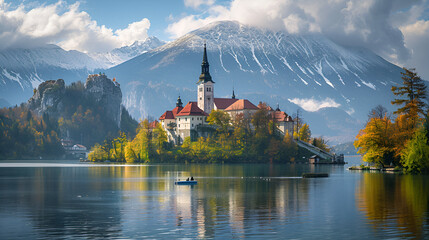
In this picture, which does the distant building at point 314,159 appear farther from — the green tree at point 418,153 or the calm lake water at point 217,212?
the calm lake water at point 217,212

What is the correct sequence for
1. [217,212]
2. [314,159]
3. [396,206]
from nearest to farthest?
1. [217,212]
2. [396,206]
3. [314,159]

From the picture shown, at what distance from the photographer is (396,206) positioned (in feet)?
177

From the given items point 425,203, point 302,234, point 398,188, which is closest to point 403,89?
point 398,188

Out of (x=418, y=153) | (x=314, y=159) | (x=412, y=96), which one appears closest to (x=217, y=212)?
(x=418, y=153)

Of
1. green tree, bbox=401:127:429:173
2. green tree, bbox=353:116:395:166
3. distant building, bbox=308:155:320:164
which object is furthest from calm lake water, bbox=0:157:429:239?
distant building, bbox=308:155:320:164

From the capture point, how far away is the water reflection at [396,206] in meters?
41.8

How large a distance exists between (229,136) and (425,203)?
5558 inches

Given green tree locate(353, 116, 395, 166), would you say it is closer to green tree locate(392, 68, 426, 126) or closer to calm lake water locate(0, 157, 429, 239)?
green tree locate(392, 68, 426, 126)

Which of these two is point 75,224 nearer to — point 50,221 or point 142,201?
point 50,221

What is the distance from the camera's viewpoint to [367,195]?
6588 centimetres

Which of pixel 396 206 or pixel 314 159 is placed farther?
pixel 314 159

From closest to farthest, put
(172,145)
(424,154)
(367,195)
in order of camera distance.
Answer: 1. (367,195)
2. (424,154)
3. (172,145)

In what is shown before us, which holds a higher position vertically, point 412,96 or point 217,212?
point 412,96

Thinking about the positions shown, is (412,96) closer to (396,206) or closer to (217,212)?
(396,206)
